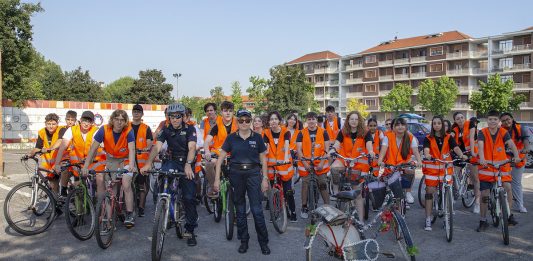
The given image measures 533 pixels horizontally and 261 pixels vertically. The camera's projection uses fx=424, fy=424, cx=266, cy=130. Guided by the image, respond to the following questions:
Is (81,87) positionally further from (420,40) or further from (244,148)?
(244,148)

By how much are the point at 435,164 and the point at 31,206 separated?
21.3 ft

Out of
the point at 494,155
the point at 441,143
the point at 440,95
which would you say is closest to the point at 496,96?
the point at 440,95

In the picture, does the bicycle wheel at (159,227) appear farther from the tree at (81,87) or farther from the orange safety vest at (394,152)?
the tree at (81,87)

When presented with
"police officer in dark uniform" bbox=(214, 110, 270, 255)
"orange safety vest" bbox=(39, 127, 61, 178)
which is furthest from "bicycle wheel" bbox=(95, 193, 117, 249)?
"orange safety vest" bbox=(39, 127, 61, 178)

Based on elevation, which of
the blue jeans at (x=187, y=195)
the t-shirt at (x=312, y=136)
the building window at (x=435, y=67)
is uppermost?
the building window at (x=435, y=67)

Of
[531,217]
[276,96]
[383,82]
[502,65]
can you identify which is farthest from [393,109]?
[531,217]

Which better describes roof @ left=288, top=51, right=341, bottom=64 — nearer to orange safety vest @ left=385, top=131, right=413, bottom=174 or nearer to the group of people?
the group of people

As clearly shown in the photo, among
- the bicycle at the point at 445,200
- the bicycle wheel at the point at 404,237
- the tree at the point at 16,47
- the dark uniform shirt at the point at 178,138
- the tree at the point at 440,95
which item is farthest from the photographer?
the tree at the point at 440,95

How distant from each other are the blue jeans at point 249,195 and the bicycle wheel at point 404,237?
1.78m

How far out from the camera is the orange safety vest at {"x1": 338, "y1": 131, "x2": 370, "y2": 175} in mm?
7438

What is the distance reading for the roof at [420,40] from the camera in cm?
6800

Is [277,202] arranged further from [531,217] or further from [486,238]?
[531,217]

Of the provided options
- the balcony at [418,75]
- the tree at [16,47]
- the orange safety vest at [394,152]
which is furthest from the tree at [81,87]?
the orange safety vest at [394,152]

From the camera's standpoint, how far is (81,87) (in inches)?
2343
